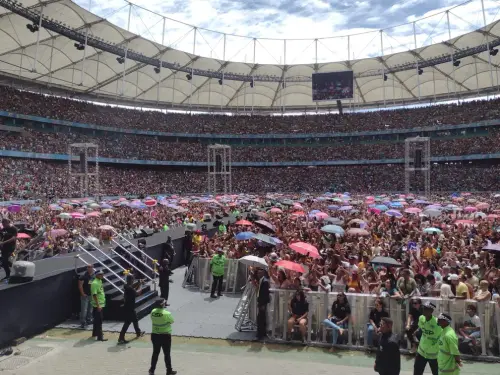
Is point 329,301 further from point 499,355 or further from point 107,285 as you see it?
point 107,285

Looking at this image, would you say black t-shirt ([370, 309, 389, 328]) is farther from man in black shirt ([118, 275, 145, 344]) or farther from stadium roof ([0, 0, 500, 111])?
stadium roof ([0, 0, 500, 111])

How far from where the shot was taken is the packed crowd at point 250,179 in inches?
1724

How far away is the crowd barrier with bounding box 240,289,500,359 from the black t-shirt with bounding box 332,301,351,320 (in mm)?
139

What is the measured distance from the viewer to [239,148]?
6875 centimetres

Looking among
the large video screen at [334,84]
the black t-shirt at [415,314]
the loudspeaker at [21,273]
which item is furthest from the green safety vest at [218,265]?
the large video screen at [334,84]

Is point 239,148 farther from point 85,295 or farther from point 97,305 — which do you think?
point 97,305

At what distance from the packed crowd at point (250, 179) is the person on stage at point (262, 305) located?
35.3m

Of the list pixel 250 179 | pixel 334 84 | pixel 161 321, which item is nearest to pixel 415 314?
pixel 161 321

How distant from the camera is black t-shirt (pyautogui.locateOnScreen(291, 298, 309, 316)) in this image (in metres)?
8.90

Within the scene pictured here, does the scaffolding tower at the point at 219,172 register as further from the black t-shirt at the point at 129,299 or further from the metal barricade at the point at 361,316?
the metal barricade at the point at 361,316

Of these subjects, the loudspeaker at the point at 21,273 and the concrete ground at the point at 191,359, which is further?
the loudspeaker at the point at 21,273

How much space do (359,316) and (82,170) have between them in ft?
113

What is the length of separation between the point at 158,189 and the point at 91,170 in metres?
8.93

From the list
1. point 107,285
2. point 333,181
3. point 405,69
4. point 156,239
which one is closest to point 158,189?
point 333,181
